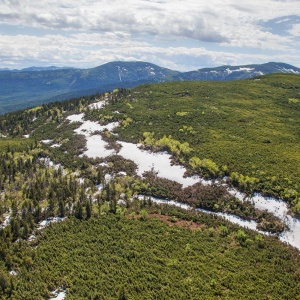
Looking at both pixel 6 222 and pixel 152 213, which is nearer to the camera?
pixel 6 222

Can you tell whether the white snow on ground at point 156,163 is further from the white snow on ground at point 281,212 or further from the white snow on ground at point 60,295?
the white snow on ground at point 60,295

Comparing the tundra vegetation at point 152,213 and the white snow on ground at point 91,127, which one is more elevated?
the tundra vegetation at point 152,213

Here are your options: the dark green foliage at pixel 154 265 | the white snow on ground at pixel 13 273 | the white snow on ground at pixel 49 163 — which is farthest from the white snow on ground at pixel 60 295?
the white snow on ground at pixel 49 163

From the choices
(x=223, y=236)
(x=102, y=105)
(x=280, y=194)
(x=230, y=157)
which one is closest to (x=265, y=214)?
(x=280, y=194)

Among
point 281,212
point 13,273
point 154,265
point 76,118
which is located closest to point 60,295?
point 13,273

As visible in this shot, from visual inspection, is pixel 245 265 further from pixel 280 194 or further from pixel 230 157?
pixel 230 157

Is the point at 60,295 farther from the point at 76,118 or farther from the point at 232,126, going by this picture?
the point at 76,118

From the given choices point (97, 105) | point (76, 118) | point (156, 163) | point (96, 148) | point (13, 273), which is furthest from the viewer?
point (97, 105)
